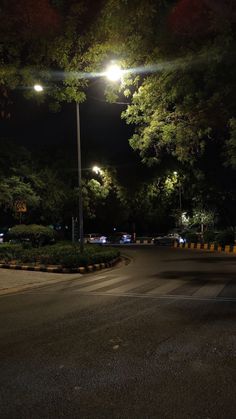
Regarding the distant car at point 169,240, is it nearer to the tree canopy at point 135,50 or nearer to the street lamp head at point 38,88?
the tree canopy at point 135,50

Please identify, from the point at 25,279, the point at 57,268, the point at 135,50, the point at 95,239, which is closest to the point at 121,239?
the point at 95,239

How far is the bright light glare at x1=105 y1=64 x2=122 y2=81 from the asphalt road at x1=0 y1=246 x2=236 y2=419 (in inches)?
226

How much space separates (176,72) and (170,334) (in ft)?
20.9

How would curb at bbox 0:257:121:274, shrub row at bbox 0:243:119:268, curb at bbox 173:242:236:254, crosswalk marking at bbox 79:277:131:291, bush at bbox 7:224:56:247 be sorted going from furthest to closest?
curb at bbox 173:242:236:254 → bush at bbox 7:224:56:247 → shrub row at bbox 0:243:119:268 → curb at bbox 0:257:121:274 → crosswalk marking at bbox 79:277:131:291

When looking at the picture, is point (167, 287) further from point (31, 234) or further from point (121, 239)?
point (121, 239)

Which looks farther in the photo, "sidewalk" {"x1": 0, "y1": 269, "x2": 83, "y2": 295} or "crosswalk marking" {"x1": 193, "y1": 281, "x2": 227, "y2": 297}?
"sidewalk" {"x1": 0, "y1": 269, "x2": 83, "y2": 295}

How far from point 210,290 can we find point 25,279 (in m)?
7.02

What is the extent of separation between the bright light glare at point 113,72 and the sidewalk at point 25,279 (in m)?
6.81

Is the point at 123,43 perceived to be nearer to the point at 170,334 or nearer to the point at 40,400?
the point at 170,334

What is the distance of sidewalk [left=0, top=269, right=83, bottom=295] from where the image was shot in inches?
594

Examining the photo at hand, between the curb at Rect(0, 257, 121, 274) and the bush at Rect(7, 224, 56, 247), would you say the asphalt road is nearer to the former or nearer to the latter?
the curb at Rect(0, 257, 121, 274)

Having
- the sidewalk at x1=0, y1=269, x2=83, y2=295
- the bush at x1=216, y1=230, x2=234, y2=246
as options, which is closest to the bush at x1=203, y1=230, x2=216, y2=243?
the bush at x1=216, y1=230, x2=234, y2=246

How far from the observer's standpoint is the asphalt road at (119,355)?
15.6 ft

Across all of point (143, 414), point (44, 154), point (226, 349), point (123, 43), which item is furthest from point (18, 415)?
point (44, 154)
